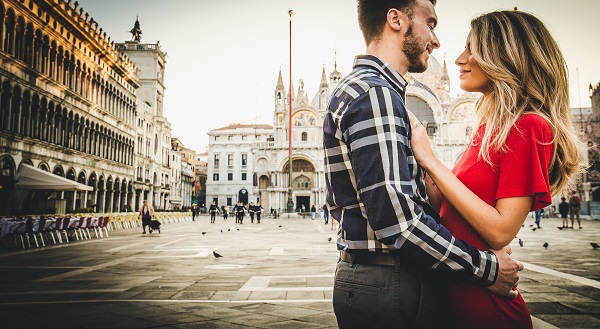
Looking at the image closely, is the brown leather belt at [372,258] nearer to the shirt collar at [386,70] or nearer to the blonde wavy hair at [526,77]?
the blonde wavy hair at [526,77]

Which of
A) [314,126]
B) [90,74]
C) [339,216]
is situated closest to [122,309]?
[339,216]

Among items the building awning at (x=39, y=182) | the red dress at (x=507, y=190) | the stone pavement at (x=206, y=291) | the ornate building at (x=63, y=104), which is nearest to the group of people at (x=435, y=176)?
the red dress at (x=507, y=190)

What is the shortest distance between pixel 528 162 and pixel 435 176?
12.4 inches

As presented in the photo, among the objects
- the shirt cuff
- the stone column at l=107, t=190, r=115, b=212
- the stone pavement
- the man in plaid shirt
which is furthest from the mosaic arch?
the shirt cuff

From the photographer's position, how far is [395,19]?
1.66 m

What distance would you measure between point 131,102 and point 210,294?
38.7 meters

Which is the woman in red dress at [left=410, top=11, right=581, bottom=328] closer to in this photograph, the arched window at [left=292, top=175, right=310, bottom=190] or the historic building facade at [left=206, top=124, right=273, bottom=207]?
the arched window at [left=292, top=175, right=310, bottom=190]

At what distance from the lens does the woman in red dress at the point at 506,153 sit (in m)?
1.45

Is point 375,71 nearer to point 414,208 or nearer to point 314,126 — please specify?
point 414,208

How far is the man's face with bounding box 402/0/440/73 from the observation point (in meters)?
1.66

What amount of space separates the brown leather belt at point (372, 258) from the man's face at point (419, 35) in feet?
2.58

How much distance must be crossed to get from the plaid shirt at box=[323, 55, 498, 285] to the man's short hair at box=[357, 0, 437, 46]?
0.86ft

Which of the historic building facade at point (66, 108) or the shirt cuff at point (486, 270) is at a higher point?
the historic building facade at point (66, 108)

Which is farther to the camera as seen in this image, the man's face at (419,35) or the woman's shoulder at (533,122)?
the man's face at (419,35)
